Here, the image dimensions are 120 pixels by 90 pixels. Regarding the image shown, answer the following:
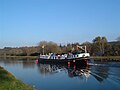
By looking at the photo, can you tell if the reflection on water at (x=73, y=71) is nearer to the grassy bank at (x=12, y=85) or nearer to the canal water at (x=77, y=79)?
the canal water at (x=77, y=79)

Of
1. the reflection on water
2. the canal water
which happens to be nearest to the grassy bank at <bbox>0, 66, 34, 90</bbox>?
the canal water

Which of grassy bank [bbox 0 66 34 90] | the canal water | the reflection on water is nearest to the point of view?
grassy bank [bbox 0 66 34 90]

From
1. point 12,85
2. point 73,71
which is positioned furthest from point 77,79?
point 12,85

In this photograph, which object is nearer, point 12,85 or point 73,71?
point 12,85

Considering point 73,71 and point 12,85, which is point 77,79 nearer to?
point 73,71

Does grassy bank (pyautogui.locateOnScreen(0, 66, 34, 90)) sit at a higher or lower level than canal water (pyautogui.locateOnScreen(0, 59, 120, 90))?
higher

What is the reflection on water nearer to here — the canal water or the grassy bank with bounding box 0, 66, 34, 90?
the canal water

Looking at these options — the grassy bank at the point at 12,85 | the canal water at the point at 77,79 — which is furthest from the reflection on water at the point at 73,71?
the grassy bank at the point at 12,85

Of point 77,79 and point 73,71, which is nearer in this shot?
point 77,79

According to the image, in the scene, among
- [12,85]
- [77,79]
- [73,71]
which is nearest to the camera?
[12,85]

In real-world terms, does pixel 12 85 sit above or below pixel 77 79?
above

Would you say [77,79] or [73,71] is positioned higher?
[73,71]

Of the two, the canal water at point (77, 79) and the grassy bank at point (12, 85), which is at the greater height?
the grassy bank at point (12, 85)

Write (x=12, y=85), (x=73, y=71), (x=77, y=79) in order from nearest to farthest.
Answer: (x=12, y=85) → (x=77, y=79) → (x=73, y=71)
